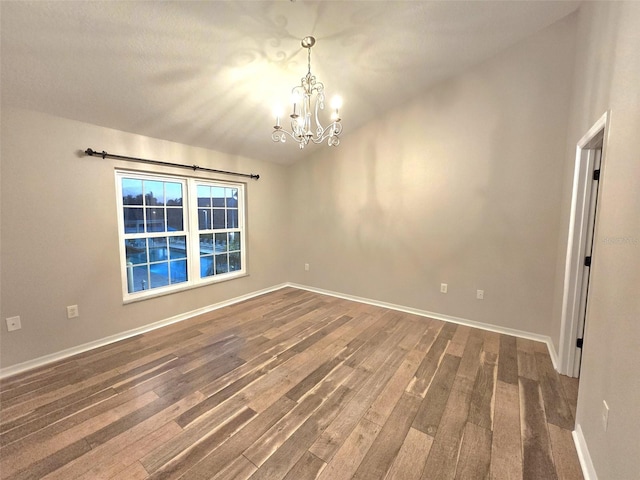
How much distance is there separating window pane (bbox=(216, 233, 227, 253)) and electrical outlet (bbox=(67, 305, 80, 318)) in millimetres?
1724

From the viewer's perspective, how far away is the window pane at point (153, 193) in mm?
3189

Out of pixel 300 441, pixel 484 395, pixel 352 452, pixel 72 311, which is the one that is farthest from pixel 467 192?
pixel 72 311

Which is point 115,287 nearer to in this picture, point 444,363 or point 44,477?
point 44,477

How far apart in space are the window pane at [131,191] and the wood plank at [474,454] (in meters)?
3.70

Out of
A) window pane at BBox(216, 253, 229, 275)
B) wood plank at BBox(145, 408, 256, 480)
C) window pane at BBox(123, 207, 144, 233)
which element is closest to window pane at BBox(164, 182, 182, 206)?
window pane at BBox(123, 207, 144, 233)

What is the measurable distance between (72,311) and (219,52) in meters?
2.77

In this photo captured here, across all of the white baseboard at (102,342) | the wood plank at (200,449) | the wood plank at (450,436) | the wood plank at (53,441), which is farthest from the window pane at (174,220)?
the wood plank at (450,436)

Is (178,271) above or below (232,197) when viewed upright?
below

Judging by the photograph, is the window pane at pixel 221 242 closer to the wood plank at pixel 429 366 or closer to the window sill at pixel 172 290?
the window sill at pixel 172 290

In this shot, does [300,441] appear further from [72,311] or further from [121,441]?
[72,311]

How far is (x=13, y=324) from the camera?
2.29m

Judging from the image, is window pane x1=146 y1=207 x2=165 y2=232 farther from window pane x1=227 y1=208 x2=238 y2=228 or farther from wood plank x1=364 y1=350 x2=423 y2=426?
wood plank x1=364 y1=350 x2=423 y2=426

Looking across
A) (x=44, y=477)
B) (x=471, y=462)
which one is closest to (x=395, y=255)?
(x=471, y=462)

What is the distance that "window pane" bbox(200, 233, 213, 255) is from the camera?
3.83 m
